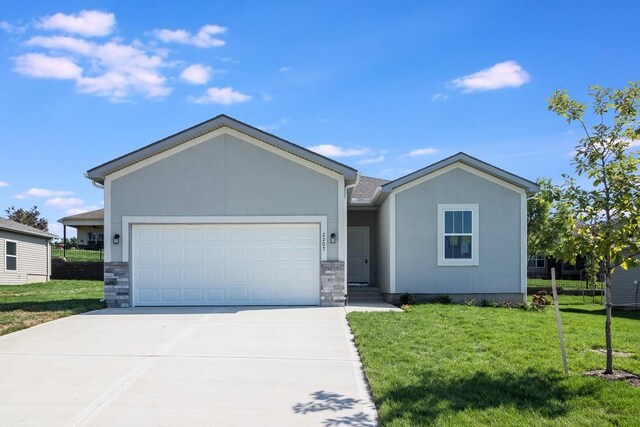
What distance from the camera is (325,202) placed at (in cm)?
1334

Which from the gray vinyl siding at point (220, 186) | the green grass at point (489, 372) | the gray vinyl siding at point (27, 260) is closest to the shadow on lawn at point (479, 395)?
the green grass at point (489, 372)

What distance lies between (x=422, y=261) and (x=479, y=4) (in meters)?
6.58

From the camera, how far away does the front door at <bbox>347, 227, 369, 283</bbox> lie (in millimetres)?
17844

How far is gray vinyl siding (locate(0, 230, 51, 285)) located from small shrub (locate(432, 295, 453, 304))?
1863 cm

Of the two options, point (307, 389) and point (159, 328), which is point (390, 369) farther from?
point (159, 328)

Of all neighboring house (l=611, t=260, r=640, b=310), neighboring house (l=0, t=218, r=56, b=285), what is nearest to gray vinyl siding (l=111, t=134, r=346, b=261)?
neighboring house (l=611, t=260, r=640, b=310)

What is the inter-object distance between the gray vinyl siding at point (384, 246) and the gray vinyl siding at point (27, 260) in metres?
16.5

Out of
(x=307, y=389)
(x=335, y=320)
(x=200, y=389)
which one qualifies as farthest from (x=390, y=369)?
(x=335, y=320)

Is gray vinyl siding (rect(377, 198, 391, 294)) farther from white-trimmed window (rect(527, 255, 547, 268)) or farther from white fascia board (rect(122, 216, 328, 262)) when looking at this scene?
white-trimmed window (rect(527, 255, 547, 268))

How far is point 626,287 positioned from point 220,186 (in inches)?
565

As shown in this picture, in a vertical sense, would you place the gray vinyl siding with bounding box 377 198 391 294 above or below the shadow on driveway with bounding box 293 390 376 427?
above

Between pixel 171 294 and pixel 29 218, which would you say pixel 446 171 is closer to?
pixel 171 294

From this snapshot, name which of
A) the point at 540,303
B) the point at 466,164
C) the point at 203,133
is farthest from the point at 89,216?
the point at 540,303

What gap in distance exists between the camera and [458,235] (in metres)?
14.4
